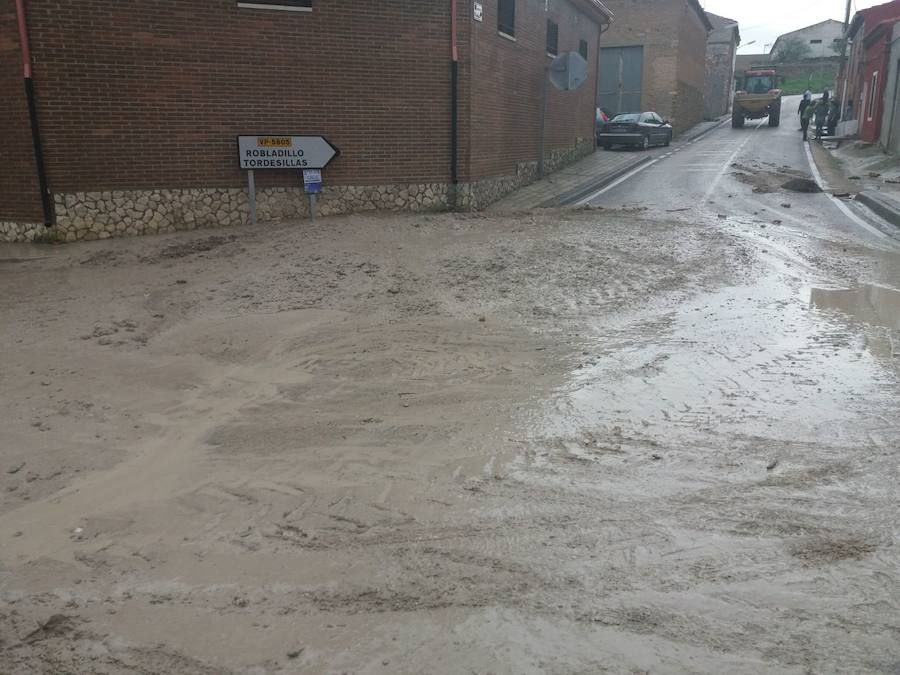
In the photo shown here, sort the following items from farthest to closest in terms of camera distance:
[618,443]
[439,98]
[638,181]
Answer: [638,181] → [439,98] → [618,443]

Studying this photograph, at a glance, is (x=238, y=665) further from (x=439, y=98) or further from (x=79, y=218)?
(x=439, y=98)

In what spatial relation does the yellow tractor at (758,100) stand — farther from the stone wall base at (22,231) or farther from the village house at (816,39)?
the village house at (816,39)

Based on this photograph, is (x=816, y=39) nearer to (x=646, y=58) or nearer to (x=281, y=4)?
(x=646, y=58)

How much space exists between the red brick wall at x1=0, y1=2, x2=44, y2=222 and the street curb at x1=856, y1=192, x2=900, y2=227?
13.9 meters

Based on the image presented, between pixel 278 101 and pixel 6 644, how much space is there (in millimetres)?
10681

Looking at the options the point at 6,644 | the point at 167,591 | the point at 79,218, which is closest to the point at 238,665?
the point at 167,591

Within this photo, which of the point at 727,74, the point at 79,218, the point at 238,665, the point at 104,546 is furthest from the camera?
the point at 727,74

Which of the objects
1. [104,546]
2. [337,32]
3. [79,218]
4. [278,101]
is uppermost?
[337,32]

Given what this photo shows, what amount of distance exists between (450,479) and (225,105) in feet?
31.8

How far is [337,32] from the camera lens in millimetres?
12211

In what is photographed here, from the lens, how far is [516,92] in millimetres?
16375

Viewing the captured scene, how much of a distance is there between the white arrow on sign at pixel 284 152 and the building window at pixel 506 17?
5318 millimetres

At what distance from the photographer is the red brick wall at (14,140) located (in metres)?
10.5

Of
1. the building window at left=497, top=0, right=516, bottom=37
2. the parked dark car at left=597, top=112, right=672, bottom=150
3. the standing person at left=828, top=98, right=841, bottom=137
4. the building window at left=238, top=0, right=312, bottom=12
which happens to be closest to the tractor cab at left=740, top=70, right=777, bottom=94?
the standing person at left=828, top=98, right=841, bottom=137
